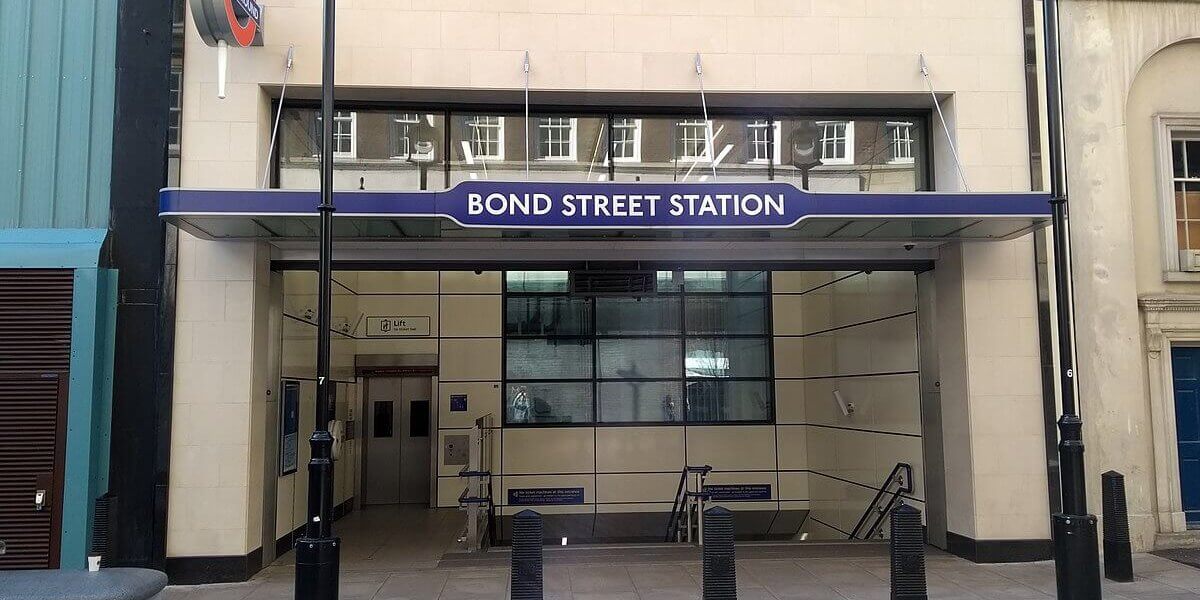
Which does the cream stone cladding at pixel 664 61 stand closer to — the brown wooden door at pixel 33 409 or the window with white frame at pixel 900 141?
the window with white frame at pixel 900 141

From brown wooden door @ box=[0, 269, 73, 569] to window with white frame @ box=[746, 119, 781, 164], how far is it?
26.2ft

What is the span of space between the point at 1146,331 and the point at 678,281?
25.0 ft

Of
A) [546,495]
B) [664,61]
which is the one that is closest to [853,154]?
[664,61]

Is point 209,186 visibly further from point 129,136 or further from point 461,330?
point 461,330

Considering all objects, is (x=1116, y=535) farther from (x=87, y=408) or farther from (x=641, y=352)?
(x=87, y=408)

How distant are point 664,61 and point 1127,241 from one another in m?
6.18

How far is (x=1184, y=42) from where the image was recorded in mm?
11688

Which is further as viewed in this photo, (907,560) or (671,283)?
(671,283)

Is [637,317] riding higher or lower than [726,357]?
higher

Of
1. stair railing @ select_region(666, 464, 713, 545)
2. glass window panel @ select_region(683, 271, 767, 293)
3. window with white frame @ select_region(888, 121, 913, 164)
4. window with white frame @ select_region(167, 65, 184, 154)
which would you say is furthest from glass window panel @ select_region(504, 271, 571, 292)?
window with white frame @ select_region(167, 65, 184, 154)

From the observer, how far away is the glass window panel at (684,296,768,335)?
16.7 m

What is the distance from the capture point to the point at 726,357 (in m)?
16.6

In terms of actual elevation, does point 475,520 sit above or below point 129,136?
below

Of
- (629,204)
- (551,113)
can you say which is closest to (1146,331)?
(629,204)
